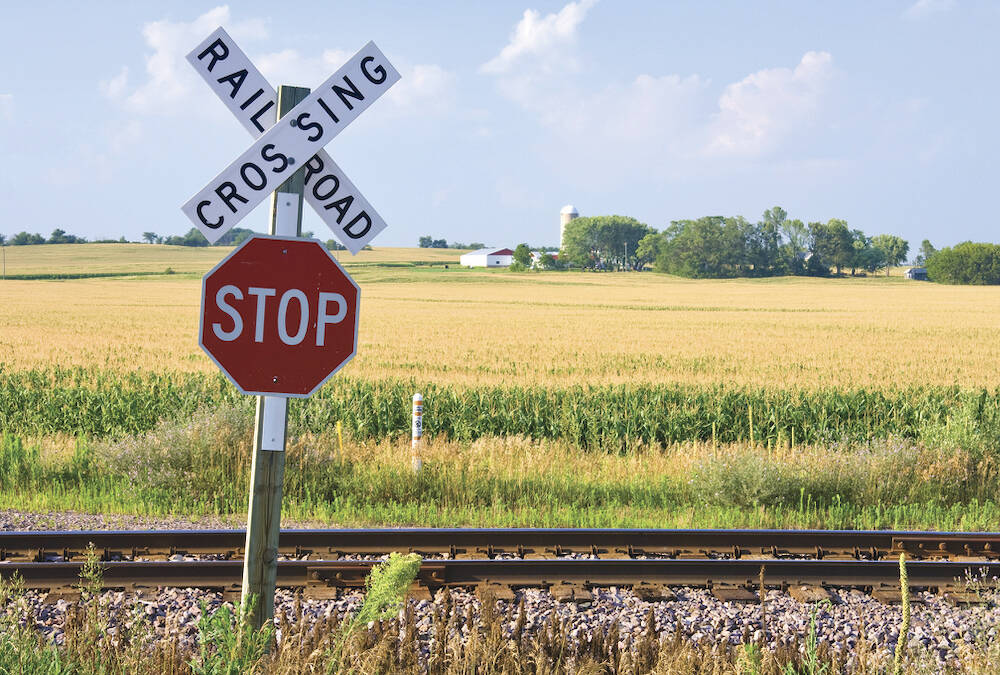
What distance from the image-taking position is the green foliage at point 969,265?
126 m

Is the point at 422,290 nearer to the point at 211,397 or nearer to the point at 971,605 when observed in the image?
the point at 211,397

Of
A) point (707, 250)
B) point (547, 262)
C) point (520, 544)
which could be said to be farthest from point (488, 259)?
point (520, 544)

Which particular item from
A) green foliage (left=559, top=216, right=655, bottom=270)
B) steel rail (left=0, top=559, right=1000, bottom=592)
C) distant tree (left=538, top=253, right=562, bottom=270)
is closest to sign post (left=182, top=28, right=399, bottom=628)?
steel rail (left=0, top=559, right=1000, bottom=592)

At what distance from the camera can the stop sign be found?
4.05 metres

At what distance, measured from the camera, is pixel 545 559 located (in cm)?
658

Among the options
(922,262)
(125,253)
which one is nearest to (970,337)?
(125,253)

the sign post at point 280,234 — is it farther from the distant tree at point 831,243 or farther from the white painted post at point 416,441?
the distant tree at point 831,243

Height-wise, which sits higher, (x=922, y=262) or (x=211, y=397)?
(x=922, y=262)

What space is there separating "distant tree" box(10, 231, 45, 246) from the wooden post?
163249mm

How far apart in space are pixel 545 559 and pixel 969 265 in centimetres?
14125

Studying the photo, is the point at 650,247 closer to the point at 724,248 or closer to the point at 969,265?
the point at 724,248

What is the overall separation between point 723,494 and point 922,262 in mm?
187349

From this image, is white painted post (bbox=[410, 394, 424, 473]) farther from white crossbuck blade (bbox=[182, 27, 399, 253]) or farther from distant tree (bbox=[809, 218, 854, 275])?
distant tree (bbox=[809, 218, 854, 275])

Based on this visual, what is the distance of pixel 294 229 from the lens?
13.8 ft
